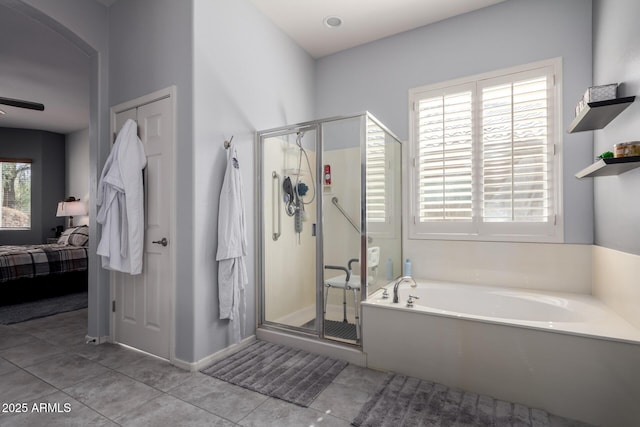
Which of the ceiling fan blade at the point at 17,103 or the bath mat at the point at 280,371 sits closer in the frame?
the bath mat at the point at 280,371

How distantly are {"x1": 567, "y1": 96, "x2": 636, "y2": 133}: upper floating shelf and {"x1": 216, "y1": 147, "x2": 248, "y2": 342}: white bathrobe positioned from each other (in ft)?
7.81

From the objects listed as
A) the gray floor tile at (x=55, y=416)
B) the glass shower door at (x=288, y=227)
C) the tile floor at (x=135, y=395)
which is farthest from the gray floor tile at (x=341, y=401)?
the gray floor tile at (x=55, y=416)

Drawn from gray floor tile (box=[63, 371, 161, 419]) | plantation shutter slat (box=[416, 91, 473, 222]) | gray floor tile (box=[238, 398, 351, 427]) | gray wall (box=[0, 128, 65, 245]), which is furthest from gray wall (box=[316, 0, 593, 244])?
gray wall (box=[0, 128, 65, 245])

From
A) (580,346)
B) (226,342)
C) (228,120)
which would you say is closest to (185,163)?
(228,120)

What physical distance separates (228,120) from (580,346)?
277 centimetres

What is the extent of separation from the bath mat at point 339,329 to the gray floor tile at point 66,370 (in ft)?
5.33

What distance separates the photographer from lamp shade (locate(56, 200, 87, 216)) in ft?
19.7

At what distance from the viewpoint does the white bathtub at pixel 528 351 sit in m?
1.74

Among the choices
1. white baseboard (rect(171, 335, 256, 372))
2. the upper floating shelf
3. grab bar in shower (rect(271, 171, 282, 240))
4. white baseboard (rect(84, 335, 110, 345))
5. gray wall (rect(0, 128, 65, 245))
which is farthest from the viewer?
gray wall (rect(0, 128, 65, 245))

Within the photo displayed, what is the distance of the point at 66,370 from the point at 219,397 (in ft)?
4.11

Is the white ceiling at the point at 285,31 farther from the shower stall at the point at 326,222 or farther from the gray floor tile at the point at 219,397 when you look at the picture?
the gray floor tile at the point at 219,397

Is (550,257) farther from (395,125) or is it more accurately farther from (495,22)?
(495,22)

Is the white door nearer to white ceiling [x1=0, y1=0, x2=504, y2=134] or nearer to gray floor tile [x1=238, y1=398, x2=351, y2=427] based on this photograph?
gray floor tile [x1=238, y1=398, x2=351, y2=427]

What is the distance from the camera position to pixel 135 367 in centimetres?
244
